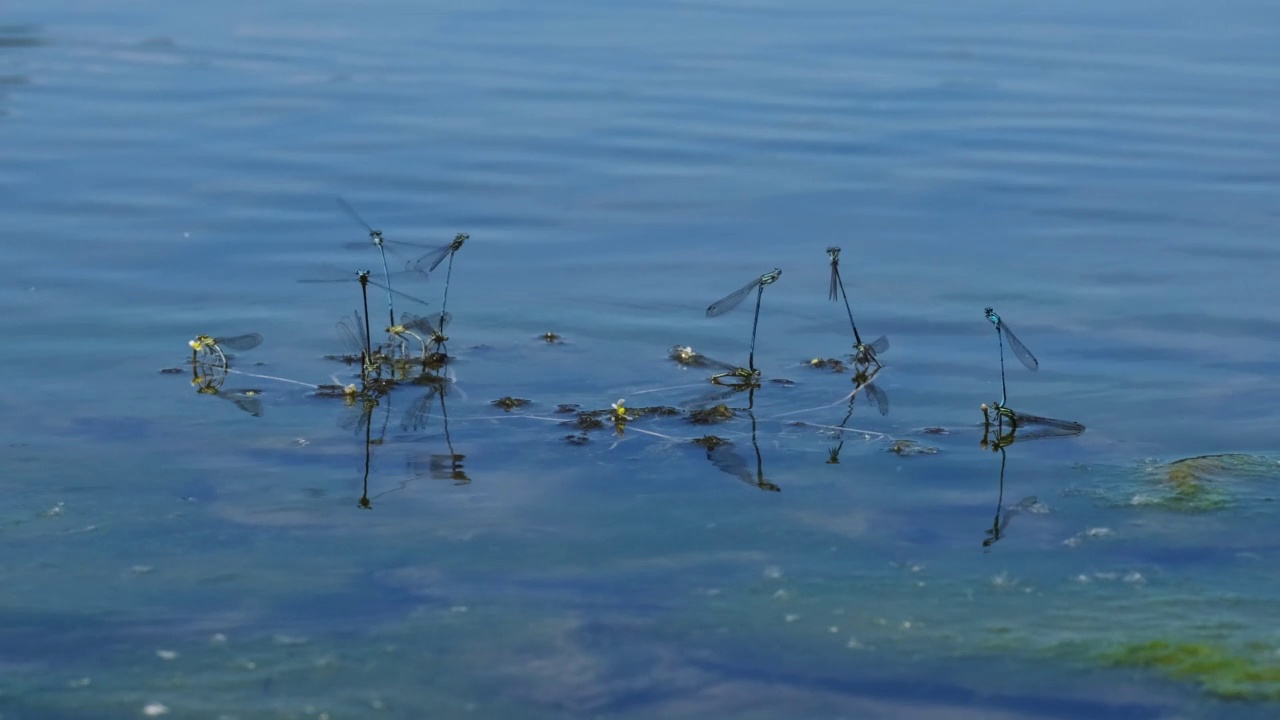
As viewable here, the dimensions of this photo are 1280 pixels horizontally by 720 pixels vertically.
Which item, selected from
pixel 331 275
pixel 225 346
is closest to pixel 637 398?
pixel 225 346

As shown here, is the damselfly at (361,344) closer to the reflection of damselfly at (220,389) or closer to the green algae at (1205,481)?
the reflection of damselfly at (220,389)

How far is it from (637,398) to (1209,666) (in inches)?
113

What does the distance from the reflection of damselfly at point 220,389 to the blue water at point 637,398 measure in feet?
0.18

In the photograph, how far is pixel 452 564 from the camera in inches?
214

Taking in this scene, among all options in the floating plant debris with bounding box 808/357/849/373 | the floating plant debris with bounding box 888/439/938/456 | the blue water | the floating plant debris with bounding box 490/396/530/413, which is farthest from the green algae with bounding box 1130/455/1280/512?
the floating plant debris with bounding box 490/396/530/413

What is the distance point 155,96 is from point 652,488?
29.8ft

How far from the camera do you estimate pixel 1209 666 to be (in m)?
4.80

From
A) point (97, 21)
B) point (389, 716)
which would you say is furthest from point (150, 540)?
point (97, 21)

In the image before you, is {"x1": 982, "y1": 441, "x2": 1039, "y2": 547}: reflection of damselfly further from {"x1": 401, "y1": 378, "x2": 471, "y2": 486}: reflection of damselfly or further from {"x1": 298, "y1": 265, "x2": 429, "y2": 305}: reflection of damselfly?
{"x1": 298, "y1": 265, "x2": 429, "y2": 305}: reflection of damselfly

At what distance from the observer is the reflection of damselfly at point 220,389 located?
6922 millimetres

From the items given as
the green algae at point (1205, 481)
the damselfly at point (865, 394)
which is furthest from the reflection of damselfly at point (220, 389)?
the green algae at point (1205, 481)

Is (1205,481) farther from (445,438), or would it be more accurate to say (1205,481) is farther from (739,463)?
(445,438)

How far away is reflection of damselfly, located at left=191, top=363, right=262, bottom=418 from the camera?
692cm

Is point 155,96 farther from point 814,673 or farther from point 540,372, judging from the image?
point 814,673
